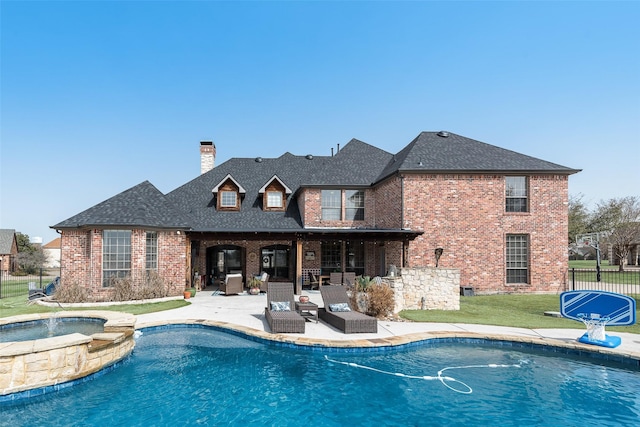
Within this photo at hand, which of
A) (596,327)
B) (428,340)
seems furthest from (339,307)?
(596,327)

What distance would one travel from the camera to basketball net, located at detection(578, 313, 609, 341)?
353 inches

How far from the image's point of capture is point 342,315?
10641 millimetres

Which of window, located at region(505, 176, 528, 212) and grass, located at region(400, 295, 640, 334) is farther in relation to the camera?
window, located at region(505, 176, 528, 212)

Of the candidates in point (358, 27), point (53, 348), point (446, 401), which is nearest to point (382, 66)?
point (358, 27)

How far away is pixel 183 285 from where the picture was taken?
681 inches

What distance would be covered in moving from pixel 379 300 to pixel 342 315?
2.00 meters

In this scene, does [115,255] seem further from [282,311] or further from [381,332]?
[381,332]

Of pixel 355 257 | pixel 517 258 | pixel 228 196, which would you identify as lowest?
pixel 355 257

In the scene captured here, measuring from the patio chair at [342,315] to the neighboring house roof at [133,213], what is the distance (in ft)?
30.6

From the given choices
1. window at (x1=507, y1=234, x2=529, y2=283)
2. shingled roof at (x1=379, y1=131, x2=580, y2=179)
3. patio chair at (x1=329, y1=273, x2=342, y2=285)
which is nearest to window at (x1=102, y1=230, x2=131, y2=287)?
patio chair at (x1=329, y1=273, x2=342, y2=285)

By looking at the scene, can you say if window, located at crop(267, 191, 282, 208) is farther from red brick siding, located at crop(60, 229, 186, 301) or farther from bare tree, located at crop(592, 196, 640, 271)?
bare tree, located at crop(592, 196, 640, 271)

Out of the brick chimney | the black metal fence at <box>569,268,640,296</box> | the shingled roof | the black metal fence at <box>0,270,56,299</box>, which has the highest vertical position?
the brick chimney

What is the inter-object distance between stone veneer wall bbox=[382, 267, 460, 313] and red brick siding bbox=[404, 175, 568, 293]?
3.81 m

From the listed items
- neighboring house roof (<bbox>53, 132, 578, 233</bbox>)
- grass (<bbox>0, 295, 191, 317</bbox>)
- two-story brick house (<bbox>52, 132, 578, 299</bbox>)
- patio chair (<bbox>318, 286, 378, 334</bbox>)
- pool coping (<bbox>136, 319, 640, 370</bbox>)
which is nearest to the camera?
pool coping (<bbox>136, 319, 640, 370</bbox>)
